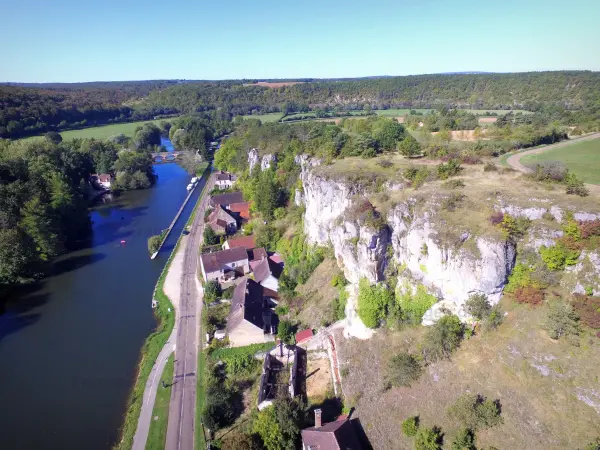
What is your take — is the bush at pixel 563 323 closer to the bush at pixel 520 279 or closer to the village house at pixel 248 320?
the bush at pixel 520 279

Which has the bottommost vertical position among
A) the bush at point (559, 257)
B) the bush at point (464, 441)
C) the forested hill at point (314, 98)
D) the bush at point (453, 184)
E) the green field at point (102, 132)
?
the bush at point (464, 441)

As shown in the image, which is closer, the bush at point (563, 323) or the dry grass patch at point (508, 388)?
the dry grass patch at point (508, 388)

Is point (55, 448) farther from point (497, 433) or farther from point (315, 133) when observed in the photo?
point (315, 133)

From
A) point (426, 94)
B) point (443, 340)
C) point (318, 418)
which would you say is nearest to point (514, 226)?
point (443, 340)

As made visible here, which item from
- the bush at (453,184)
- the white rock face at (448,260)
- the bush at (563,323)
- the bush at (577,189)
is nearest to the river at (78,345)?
the white rock face at (448,260)

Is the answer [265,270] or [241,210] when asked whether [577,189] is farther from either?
[241,210]
